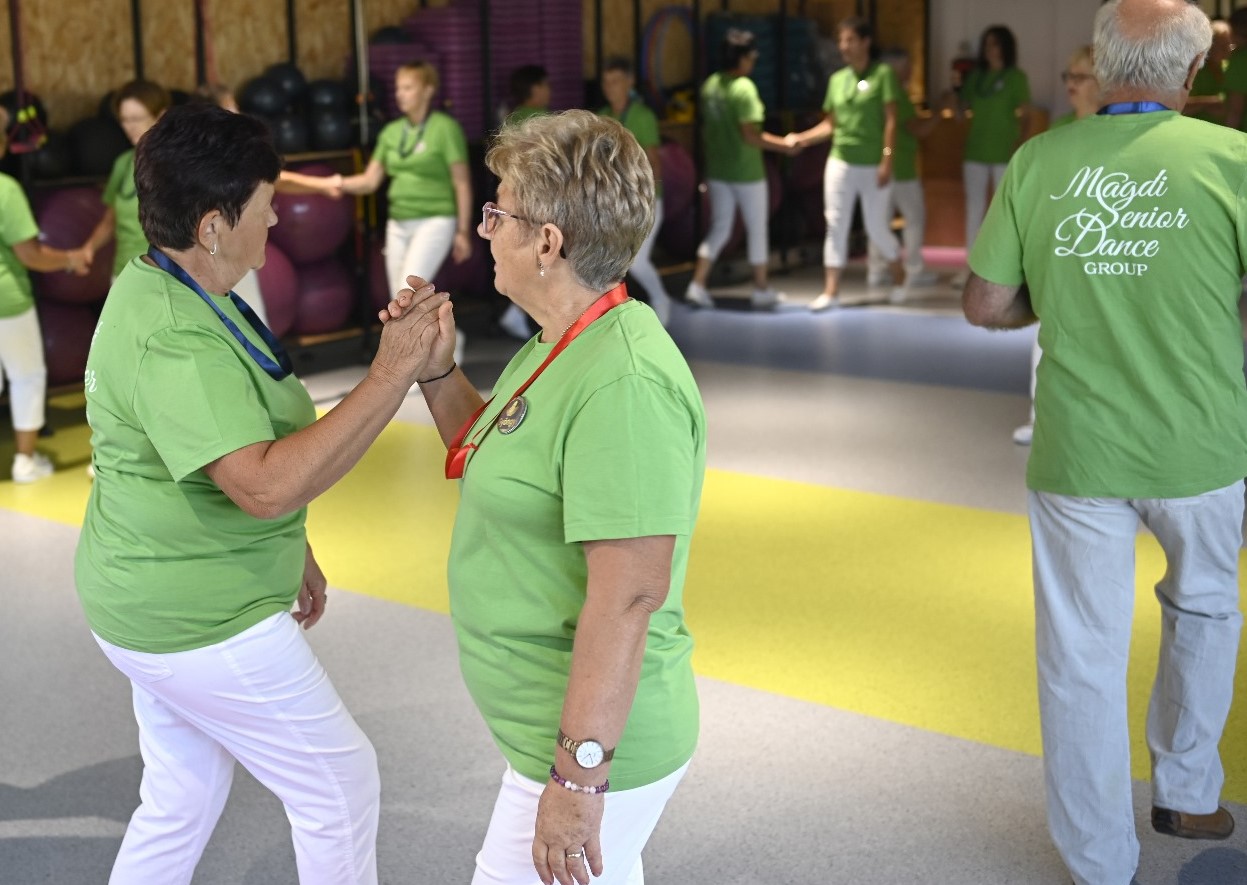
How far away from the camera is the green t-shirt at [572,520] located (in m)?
1.89

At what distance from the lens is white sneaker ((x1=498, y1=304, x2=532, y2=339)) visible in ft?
32.5

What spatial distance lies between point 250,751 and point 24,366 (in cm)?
459

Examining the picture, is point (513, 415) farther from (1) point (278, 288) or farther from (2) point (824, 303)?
(2) point (824, 303)

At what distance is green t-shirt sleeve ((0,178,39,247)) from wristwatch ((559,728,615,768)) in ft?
16.3

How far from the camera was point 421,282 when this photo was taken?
2.33 meters

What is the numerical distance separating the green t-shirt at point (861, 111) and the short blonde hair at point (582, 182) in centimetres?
843

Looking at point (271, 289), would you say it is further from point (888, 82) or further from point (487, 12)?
point (888, 82)

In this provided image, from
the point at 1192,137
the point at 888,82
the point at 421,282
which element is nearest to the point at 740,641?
the point at 1192,137

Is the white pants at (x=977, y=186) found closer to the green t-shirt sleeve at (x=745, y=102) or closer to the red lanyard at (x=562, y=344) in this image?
the green t-shirt sleeve at (x=745, y=102)

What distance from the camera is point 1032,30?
14.8m

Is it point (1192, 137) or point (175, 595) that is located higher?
point (1192, 137)

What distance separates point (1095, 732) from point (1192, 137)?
3.86 feet

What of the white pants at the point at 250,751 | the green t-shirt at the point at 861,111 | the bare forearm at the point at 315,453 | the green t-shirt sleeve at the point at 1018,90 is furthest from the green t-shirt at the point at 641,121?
the bare forearm at the point at 315,453

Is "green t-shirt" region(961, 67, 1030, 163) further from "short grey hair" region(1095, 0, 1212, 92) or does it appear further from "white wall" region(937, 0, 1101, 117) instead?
"short grey hair" region(1095, 0, 1212, 92)
